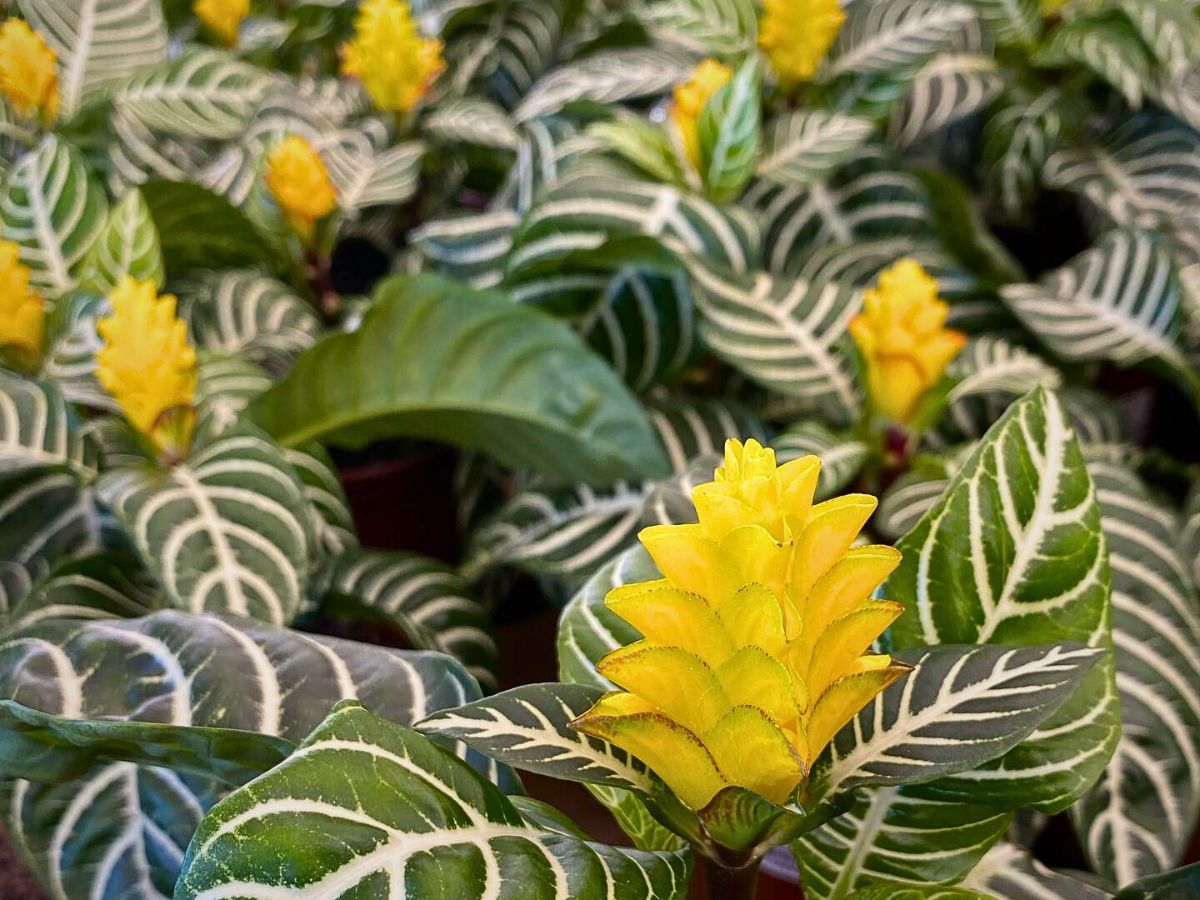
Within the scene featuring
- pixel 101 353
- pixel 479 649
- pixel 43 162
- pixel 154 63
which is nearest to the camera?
pixel 101 353

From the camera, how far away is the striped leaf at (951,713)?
1.37 feet

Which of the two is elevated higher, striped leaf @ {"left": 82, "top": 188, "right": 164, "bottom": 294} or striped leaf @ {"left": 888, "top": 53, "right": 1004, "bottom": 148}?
striped leaf @ {"left": 888, "top": 53, "right": 1004, "bottom": 148}

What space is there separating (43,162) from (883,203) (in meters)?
0.86

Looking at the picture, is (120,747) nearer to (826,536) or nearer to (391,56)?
(826,536)

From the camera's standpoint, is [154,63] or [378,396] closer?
[378,396]

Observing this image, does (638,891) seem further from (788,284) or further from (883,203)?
(883,203)

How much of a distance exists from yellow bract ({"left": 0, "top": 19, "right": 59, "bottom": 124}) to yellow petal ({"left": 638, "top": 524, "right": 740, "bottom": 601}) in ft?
3.47

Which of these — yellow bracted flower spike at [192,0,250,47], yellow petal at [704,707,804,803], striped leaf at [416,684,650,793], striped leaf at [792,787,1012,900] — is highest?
yellow bracted flower spike at [192,0,250,47]

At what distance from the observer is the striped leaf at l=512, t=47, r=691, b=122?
122 cm

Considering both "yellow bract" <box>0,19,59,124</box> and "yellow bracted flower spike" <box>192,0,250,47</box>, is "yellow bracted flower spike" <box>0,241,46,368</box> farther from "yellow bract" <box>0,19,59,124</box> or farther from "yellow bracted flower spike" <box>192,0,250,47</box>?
"yellow bracted flower spike" <box>192,0,250,47</box>

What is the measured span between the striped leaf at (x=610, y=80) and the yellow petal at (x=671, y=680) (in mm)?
918

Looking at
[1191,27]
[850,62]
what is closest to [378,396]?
[850,62]

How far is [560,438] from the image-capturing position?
893 mm

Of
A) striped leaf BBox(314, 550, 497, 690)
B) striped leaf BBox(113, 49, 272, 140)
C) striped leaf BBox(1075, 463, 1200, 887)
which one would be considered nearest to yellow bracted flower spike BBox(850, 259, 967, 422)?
striped leaf BBox(1075, 463, 1200, 887)
